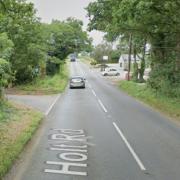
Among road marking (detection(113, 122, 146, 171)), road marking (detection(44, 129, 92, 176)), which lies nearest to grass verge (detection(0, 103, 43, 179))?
road marking (detection(44, 129, 92, 176))

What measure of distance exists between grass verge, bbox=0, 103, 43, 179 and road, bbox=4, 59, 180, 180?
0.33 m

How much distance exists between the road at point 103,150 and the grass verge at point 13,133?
328 mm

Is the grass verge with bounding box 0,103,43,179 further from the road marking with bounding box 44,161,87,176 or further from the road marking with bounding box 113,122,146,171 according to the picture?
the road marking with bounding box 113,122,146,171

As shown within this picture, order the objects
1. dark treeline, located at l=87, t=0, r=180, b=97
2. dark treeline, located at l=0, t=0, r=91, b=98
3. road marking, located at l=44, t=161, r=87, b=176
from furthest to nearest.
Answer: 1. dark treeline, located at l=87, t=0, r=180, b=97
2. dark treeline, located at l=0, t=0, r=91, b=98
3. road marking, located at l=44, t=161, r=87, b=176

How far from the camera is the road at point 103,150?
897cm

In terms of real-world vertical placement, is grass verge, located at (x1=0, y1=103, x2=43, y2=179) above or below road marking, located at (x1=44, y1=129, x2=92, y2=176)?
above

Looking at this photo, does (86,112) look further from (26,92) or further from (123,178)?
(26,92)

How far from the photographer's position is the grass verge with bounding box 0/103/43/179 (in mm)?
9781

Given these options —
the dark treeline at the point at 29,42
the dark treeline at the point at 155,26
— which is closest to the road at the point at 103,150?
the dark treeline at the point at 29,42

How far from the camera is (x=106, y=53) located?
118 m

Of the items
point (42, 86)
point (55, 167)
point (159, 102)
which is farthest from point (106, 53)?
point (55, 167)

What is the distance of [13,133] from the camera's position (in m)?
13.3

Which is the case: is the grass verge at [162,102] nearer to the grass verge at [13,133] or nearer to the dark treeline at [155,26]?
the dark treeline at [155,26]

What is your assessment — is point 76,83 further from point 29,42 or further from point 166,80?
point 166,80
